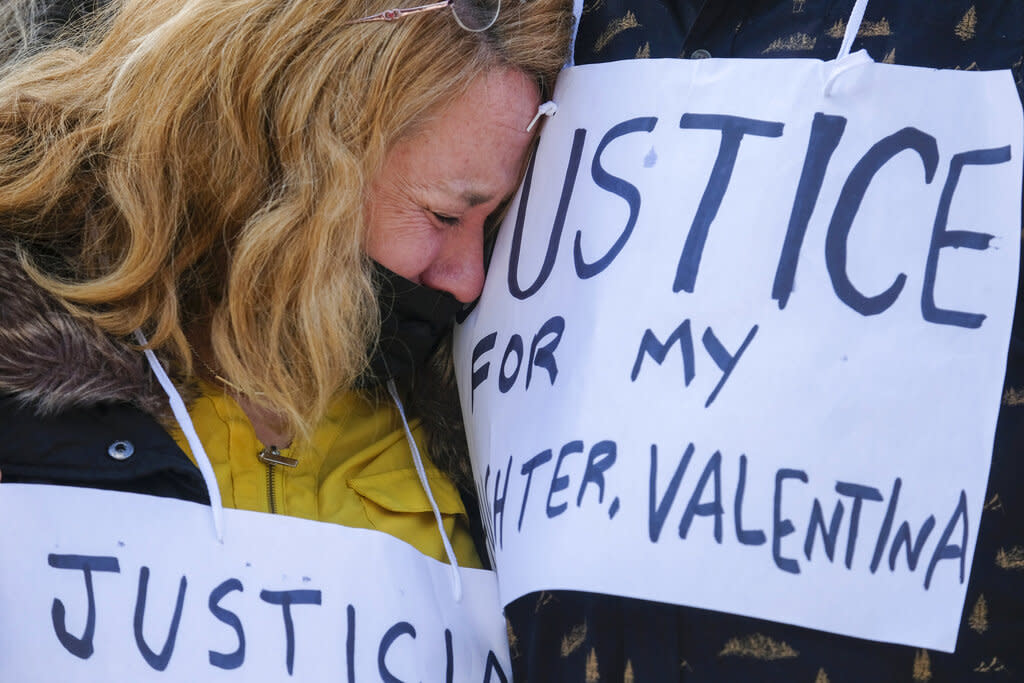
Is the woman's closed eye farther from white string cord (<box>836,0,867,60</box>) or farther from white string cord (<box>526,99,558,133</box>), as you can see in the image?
white string cord (<box>836,0,867,60</box>)

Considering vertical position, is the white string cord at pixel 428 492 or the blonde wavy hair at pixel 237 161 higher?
the blonde wavy hair at pixel 237 161

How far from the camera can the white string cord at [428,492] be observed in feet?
4.65

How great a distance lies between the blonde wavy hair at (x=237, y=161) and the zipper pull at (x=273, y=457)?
5cm

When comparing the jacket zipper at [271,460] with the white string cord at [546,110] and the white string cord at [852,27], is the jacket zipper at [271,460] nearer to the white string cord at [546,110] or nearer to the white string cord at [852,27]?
the white string cord at [546,110]

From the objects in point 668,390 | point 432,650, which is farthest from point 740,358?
point 432,650

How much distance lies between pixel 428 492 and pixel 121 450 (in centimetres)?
41

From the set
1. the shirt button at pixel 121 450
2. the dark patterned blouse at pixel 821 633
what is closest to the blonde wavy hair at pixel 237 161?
the shirt button at pixel 121 450

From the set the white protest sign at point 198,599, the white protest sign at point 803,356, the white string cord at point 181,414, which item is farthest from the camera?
the white string cord at point 181,414

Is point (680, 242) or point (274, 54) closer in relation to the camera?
point (680, 242)

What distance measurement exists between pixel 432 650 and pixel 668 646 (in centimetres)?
35

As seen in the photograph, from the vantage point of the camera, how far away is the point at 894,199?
108 cm

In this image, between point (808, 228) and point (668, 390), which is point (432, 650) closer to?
point (668, 390)

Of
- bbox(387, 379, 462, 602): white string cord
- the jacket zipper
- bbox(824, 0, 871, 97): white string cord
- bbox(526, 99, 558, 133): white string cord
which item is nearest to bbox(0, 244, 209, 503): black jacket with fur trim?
the jacket zipper

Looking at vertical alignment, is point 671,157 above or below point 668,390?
above
